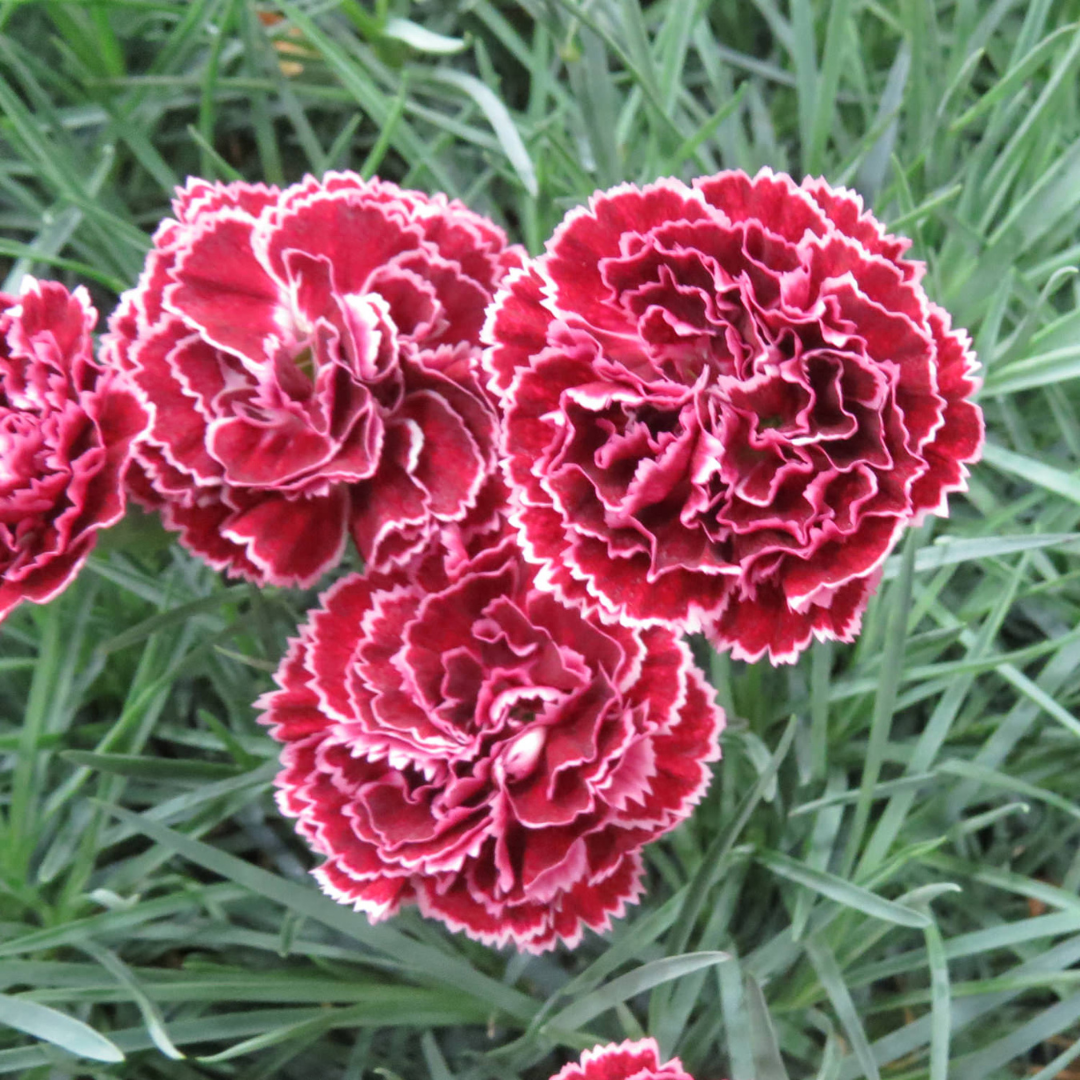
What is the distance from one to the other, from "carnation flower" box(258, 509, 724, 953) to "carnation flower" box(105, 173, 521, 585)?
0.17 ft

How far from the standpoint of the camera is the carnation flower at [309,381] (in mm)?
712

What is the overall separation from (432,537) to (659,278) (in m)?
0.23

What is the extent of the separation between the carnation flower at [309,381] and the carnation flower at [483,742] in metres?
0.05

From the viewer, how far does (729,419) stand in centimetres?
64

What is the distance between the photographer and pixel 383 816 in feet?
2.39

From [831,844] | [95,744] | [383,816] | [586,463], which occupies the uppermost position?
[586,463]

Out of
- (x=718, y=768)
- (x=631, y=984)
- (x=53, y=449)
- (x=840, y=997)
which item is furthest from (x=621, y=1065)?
(x=53, y=449)

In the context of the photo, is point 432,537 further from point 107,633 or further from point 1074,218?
point 1074,218

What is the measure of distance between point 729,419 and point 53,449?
18.1 inches

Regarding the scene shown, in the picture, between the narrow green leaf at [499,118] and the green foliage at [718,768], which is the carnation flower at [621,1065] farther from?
the narrow green leaf at [499,118]

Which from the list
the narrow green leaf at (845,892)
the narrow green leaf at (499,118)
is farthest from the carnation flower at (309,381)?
the narrow green leaf at (845,892)

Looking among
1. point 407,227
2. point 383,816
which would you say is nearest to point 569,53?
point 407,227

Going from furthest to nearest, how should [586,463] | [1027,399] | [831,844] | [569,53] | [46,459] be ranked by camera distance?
[1027,399] → [569,53] → [831,844] → [46,459] → [586,463]

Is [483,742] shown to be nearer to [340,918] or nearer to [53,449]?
[340,918]
